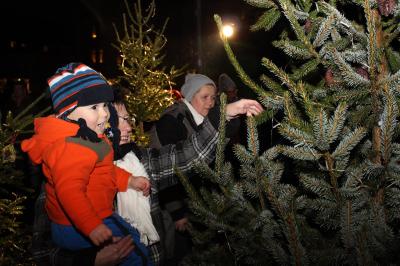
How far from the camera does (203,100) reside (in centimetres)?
497

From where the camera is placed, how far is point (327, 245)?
179 cm

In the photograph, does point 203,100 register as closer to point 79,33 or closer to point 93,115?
point 93,115

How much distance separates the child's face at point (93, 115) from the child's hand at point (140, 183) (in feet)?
1.59

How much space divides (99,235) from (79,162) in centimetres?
49

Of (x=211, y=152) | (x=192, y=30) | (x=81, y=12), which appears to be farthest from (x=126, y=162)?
(x=81, y=12)

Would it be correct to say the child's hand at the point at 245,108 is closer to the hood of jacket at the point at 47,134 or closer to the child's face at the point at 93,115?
the child's face at the point at 93,115

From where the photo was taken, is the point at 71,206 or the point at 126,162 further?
the point at 126,162

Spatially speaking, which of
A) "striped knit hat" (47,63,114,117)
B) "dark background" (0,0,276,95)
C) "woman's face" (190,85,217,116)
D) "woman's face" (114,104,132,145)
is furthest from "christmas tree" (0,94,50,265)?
"dark background" (0,0,276,95)

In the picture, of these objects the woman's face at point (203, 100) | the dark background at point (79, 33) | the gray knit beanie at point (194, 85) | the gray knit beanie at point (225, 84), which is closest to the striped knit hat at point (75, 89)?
the woman's face at point (203, 100)

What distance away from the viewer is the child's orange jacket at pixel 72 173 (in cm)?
229

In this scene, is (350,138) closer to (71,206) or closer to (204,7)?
(71,206)

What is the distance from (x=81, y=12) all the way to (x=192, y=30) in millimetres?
18676

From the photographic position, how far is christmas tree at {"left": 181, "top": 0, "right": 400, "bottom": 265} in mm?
1519

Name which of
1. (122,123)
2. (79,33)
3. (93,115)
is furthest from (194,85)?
(79,33)
